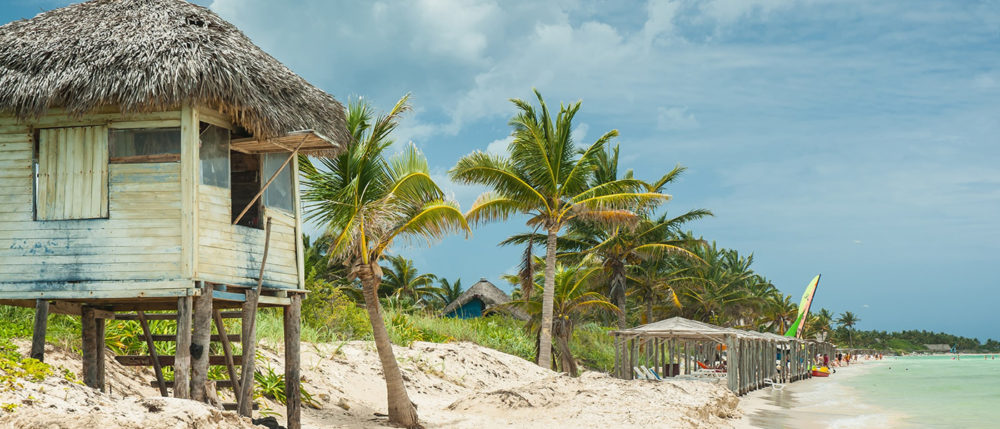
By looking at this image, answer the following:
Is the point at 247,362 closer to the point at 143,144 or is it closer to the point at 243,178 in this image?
the point at 243,178

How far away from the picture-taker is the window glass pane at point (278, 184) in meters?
11.4

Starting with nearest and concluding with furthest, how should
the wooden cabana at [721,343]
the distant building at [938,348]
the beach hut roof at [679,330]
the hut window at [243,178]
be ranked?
1. the hut window at [243,178]
2. the beach hut roof at [679,330]
3. the wooden cabana at [721,343]
4. the distant building at [938,348]

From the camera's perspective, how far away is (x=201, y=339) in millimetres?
10031

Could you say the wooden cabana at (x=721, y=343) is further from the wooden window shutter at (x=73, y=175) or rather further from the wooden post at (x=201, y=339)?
the wooden window shutter at (x=73, y=175)

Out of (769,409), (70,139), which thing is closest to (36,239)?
(70,139)

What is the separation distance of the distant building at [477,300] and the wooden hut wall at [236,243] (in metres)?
33.0

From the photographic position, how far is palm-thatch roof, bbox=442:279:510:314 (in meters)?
44.4

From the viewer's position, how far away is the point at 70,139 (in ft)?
32.8

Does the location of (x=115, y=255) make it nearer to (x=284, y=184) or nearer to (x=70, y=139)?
(x=70, y=139)

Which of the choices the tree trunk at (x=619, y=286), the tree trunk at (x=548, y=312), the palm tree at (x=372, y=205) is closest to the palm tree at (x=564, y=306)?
the tree trunk at (x=619, y=286)

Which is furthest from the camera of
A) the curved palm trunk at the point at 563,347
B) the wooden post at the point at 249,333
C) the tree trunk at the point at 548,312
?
the curved palm trunk at the point at 563,347

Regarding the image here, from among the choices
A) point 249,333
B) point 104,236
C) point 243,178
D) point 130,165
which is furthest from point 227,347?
point 130,165

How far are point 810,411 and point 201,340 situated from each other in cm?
2001

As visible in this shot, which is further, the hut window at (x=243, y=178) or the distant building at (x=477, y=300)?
the distant building at (x=477, y=300)
